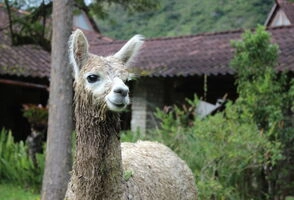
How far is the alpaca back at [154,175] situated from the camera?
4.07 metres

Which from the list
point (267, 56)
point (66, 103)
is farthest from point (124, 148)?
point (267, 56)

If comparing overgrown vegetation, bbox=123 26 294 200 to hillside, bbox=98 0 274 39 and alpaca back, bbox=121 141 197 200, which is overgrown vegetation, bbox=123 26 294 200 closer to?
alpaca back, bbox=121 141 197 200

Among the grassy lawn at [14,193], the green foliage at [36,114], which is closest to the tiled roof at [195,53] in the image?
the green foliage at [36,114]

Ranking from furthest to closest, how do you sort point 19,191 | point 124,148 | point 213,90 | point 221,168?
point 213,90
point 19,191
point 221,168
point 124,148

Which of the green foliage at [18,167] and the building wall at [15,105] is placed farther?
the building wall at [15,105]

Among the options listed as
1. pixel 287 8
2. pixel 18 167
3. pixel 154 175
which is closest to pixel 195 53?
pixel 18 167

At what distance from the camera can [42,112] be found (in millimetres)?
9664

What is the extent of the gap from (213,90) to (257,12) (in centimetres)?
2004

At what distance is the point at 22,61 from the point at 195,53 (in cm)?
449

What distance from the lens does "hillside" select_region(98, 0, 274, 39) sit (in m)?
31.8

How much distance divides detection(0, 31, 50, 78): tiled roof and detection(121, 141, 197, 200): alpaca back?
23.7 ft

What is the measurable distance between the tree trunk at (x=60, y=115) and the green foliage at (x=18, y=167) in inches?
124

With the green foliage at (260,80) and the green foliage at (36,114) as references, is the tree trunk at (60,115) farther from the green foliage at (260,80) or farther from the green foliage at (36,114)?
the green foliage at (36,114)

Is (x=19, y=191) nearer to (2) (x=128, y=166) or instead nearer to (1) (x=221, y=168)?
(1) (x=221, y=168)
